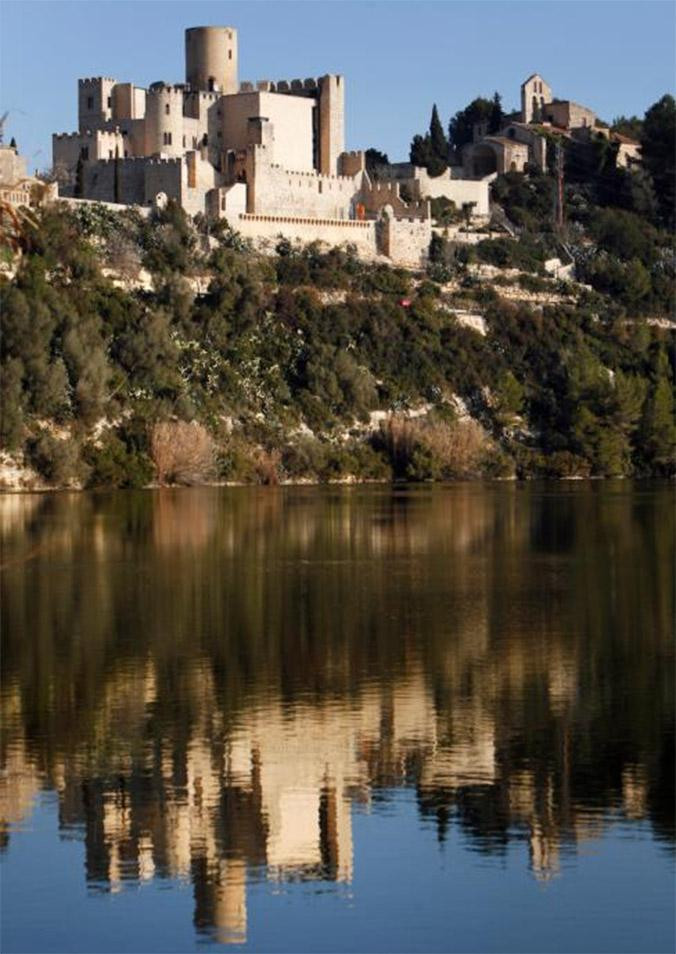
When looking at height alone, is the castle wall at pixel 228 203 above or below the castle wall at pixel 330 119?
below

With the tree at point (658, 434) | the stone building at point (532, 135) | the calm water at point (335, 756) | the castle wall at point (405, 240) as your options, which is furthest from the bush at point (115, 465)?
the stone building at point (532, 135)

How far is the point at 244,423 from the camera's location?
216ft

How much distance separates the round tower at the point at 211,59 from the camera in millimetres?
78375

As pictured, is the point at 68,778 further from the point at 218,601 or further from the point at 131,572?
the point at 131,572

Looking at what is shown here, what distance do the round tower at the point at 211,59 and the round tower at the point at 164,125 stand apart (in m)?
3.07

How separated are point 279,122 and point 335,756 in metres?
61.3

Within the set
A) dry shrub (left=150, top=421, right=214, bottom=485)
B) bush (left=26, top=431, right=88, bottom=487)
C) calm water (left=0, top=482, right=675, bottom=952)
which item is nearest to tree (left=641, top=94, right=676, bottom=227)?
dry shrub (left=150, top=421, right=214, bottom=485)

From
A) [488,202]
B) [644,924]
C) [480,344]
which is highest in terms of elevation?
[488,202]

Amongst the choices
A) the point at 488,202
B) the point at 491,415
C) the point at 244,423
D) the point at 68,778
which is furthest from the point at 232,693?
the point at 488,202

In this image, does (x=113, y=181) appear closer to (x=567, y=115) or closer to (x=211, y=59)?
(x=211, y=59)

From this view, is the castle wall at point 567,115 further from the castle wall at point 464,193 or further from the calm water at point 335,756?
the calm water at point 335,756

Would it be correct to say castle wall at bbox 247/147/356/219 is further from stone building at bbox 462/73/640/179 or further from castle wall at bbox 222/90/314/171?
stone building at bbox 462/73/640/179

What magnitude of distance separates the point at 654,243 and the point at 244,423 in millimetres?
30619

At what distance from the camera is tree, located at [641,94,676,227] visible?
95.6 metres
